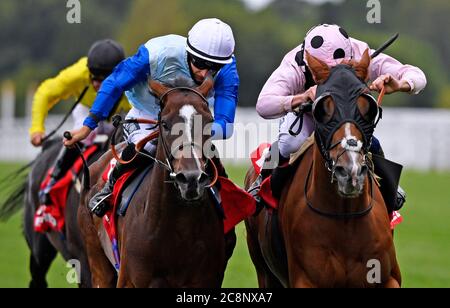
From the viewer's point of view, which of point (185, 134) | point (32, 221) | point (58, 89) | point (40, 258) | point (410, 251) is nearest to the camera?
point (185, 134)

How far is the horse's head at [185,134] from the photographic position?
5.97m

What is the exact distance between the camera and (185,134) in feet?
20.1

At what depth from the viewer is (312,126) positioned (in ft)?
23.6

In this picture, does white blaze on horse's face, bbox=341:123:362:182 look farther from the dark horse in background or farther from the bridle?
the dark horse in background

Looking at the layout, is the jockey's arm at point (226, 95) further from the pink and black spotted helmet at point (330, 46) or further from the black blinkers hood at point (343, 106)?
the black blinkers hood at point (343, 106)

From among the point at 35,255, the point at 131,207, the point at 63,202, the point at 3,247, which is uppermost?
the point at 131,207

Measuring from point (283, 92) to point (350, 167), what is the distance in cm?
132

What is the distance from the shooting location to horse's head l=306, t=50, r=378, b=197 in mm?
5797

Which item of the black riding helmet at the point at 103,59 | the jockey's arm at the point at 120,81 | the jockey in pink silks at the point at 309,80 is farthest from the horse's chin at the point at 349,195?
the black riding helmet at the point at 103,59

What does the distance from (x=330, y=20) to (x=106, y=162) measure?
162 ft

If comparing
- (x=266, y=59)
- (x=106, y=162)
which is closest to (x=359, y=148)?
(x=106, y=162)

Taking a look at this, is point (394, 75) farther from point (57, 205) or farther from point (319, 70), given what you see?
point (57, 205)

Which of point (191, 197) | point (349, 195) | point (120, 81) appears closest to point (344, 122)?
point (349, 195)

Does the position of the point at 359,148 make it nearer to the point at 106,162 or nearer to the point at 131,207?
the point at 131,207
